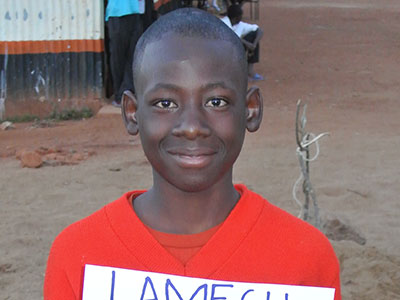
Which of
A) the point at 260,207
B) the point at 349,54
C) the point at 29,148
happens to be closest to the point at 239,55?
the point at 260,207

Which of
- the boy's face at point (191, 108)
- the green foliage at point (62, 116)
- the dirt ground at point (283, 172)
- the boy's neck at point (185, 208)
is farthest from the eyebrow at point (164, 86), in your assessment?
the green foliage at point (62, 116)

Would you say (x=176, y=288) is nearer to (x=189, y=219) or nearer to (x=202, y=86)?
(x=189, y=219)

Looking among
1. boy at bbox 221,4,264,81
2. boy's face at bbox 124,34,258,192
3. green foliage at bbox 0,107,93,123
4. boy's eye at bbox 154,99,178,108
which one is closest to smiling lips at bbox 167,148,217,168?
boy's face at bbox 124,34,258,192

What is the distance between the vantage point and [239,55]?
5.31ft

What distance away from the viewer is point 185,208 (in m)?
1.67

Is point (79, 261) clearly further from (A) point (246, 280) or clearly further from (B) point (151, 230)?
(A) point (246, 280)

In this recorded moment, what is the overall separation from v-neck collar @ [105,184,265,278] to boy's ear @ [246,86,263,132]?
0.22 metres

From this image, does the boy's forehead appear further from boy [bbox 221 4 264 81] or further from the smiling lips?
boy [bbox 221 4 264 81]

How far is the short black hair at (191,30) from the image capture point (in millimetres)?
1581

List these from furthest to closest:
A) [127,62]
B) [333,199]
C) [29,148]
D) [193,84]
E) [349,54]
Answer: [349,54]
[127,62]
[29,148]
[333,199]
[193,84]

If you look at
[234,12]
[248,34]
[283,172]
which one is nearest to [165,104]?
[283,172]

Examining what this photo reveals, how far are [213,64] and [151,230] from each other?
0.43 metres

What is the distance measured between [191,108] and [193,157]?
11 centimetres

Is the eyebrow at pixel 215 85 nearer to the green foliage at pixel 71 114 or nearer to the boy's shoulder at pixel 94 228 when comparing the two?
the boy's shoulder at pixel 94 228
